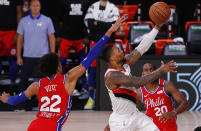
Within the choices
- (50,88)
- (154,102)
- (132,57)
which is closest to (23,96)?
(50,88)

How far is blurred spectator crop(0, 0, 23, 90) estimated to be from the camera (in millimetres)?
8828

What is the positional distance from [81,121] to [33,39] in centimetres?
180

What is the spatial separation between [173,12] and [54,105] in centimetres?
780

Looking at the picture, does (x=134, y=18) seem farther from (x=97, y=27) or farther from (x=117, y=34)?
(x=97, y=27)

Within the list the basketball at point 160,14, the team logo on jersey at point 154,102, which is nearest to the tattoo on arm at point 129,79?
the team logo on jersey at point 154,102

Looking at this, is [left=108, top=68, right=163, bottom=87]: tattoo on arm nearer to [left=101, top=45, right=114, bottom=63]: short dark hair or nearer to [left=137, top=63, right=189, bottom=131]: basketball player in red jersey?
[left=101, top=45, right=114, bottom=63]: short dark hair

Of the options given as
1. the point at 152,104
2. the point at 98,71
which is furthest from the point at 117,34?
the point at 152,104

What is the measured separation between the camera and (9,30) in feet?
29.2

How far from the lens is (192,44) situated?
418 inches

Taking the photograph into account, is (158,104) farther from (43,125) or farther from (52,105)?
(43,125)

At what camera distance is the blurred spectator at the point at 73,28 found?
8906 mm

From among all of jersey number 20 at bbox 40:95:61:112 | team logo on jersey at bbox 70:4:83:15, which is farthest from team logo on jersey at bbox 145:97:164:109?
team logo on jersey at bbox 70:4:83:15

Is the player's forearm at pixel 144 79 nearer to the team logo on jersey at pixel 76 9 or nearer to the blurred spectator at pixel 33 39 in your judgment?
the blurred spectator at pixel 33 39

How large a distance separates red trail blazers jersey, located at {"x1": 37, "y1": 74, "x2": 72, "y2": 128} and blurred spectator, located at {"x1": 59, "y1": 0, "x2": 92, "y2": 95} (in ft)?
14.5
